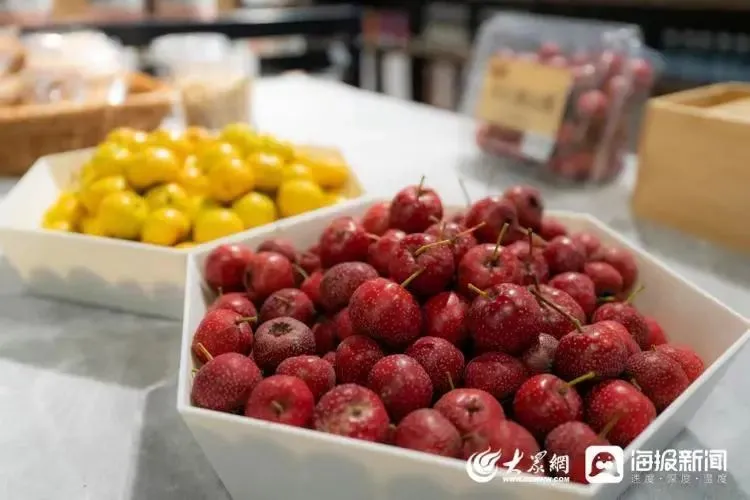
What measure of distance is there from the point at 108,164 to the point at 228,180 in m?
0.16

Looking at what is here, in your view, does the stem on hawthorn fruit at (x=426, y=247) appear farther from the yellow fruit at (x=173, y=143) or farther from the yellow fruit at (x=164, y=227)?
the yellow fruit at (x=173, y=143)

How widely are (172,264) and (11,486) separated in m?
0.27

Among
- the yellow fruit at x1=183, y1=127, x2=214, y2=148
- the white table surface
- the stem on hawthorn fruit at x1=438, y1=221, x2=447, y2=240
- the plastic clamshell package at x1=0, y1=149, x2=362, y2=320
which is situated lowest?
the white table surface

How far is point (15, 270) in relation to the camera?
839 millimetres

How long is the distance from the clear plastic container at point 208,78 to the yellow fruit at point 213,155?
1.46 ft

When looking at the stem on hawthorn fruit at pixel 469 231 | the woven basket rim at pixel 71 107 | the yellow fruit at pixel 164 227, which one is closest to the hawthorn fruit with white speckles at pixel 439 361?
the stem on hawthorn fruit at pixel 469 231

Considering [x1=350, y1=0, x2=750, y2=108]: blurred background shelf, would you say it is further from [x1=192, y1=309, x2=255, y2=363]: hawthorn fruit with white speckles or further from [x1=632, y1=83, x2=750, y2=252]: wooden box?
[x1=192, y1=309, x2=255, y2=363]: hawthorn fruit with white speckles

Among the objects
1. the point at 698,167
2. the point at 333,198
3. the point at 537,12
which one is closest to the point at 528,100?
the point at 698,167

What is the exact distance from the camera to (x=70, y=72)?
1.30 m

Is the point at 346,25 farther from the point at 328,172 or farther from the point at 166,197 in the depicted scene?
the point at 166,197

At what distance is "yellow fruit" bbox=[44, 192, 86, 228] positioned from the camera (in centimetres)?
88

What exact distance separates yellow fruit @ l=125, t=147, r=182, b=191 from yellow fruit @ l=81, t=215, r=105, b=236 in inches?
2.7

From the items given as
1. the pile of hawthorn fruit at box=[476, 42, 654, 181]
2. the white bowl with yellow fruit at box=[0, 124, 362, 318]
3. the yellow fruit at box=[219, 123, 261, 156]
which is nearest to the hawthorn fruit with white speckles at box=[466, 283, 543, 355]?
the white bowl with yellow fruit at box=[0, 124, 362, 318]

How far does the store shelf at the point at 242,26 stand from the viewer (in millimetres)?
1953
